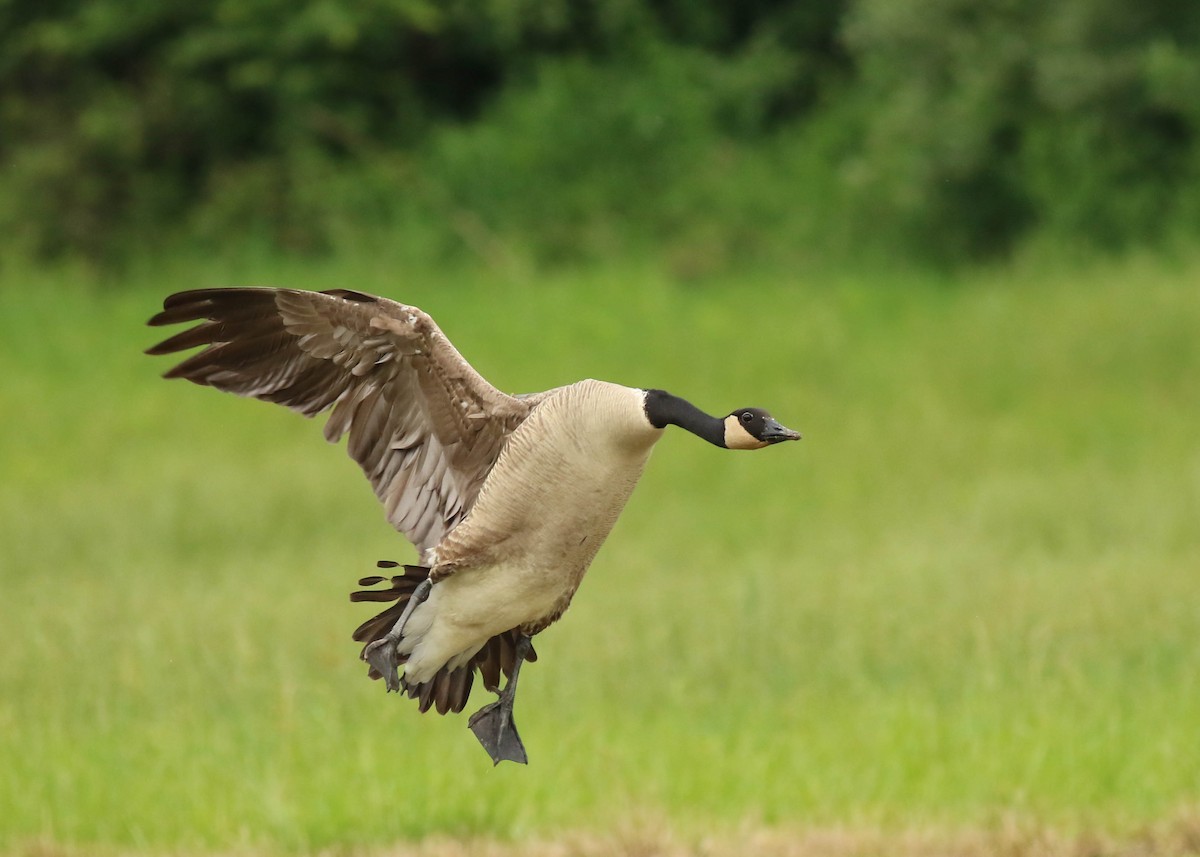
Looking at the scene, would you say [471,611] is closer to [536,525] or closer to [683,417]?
[536,525]

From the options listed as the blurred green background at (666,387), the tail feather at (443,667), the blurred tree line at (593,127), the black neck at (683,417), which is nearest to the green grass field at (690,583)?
the blurred green background at (666,387)

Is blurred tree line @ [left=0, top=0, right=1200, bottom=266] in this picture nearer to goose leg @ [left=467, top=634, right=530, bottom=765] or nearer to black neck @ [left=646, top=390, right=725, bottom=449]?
goose leg @ [left=467, top=634, right=530, bottom=765]

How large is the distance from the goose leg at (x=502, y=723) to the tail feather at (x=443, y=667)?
39mm

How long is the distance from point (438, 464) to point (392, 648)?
436 millimetres

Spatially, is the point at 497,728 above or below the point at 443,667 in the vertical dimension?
below

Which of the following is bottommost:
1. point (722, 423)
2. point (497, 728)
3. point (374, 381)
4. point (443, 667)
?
point (497, 728)

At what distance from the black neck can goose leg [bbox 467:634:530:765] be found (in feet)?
3.03

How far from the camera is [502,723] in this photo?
4.03 meters

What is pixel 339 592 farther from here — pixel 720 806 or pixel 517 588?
pixel 517 588

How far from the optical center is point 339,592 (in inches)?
442

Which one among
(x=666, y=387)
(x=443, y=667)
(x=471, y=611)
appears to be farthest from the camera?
(x=666, y=387)

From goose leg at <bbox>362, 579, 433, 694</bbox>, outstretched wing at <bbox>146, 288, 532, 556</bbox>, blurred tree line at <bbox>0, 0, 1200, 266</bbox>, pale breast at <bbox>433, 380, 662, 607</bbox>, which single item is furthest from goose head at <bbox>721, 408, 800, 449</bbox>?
blurred tree line at <bbox>0, 0, 1200, 266</bbox>

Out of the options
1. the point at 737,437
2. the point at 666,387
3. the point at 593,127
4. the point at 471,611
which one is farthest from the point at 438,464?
the point at 593,127

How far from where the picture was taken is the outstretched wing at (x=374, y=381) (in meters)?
4.03
